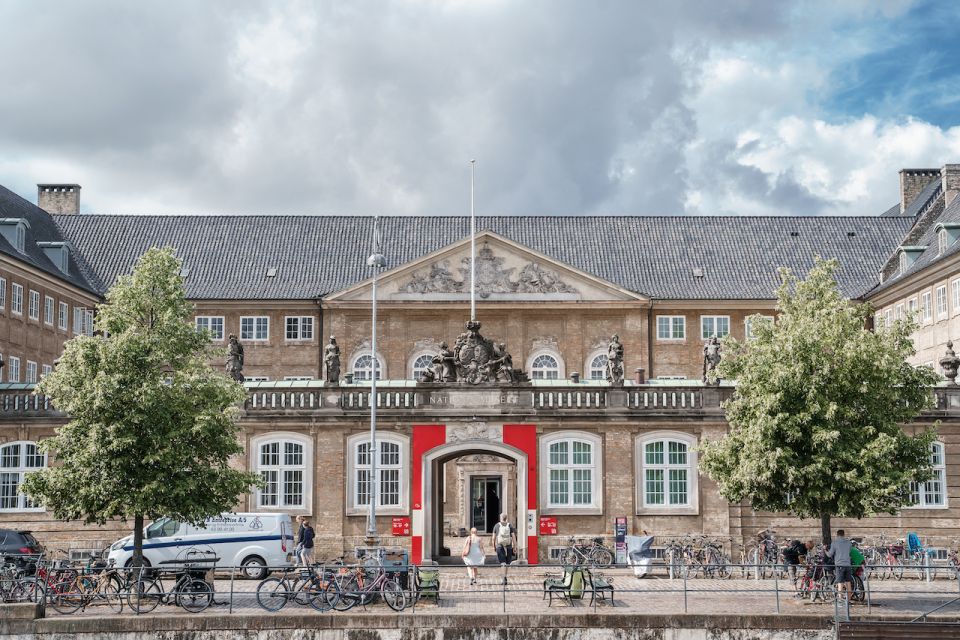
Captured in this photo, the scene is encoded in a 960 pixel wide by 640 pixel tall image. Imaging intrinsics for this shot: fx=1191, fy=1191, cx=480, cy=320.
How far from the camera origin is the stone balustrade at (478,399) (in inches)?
1341

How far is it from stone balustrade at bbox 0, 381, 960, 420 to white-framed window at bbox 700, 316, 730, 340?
19.2 meters

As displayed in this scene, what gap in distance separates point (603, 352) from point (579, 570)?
96.3ft

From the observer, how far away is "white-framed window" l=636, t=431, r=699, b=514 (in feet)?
113

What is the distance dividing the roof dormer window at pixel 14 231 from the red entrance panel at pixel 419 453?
23.3m

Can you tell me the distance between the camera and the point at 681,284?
5416cm

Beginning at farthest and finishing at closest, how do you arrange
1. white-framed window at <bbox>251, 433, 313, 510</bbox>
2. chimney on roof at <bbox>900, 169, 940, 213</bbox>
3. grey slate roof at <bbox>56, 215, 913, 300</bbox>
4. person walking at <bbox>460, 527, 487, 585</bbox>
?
chimney on roof at <bbox>900, 169, 940, 213</bbox> < grey slate roof at <bbox>56, 215, 913, 300</bbox> < white-framed window at <bbox>251, 433, 313, 510</bbox> < person walking at <bbox>460, 527, 487, 585</bbox>

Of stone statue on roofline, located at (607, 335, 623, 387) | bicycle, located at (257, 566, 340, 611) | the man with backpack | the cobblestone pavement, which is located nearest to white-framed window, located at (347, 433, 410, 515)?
the man with backpack

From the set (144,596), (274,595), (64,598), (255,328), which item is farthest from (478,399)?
(255,328)

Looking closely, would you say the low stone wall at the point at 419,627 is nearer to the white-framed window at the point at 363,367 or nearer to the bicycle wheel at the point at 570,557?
the bicycle wheel at the point at 570,557

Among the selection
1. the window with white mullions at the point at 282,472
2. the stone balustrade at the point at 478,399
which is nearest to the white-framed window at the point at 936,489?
the stone balustrade at the point at 478,399

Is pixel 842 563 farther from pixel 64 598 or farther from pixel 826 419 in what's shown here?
pixel 64 598

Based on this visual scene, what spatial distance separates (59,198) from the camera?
204 feet

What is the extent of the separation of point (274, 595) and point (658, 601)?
770 cm

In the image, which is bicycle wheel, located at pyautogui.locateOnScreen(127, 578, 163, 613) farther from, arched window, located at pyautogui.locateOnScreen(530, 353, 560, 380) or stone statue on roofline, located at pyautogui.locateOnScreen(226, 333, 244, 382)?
arched window, located at pyautogui.locateOnScreen(530, 353, 560, 380)
